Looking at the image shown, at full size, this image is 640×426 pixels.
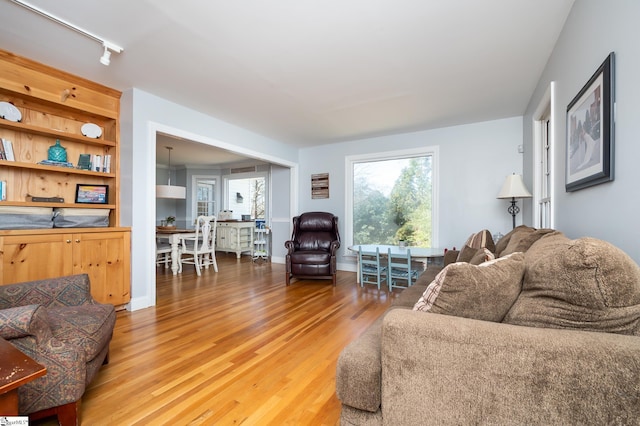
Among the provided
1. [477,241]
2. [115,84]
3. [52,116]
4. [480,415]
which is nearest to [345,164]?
[477,241]

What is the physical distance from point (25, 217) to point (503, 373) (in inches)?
144

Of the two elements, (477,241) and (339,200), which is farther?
(339,200)

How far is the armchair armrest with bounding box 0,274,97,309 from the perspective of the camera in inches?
62.7

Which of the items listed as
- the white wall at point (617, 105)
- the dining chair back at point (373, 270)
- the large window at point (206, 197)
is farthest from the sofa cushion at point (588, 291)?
the large window at point (206, 197)

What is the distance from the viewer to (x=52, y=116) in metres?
2.85

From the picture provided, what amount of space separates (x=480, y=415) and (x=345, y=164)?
4.54 m

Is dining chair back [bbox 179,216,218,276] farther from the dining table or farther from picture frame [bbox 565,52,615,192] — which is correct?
picture frame [bbox 565,52,615,192]

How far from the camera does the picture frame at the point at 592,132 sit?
4.16ft

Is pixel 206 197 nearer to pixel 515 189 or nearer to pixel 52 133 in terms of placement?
pixel 52 133

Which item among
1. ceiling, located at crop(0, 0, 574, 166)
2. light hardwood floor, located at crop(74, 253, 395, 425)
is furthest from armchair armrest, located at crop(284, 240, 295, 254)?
ceiling, located at crop(0, 0, 574, 166)

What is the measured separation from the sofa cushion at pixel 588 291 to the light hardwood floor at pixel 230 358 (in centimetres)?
109

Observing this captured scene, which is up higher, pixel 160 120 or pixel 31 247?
pixel 160 120

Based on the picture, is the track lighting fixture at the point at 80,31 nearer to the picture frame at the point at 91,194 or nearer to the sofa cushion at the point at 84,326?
the picture frame at the point at 91,194

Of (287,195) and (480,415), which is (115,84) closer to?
(287,195)
